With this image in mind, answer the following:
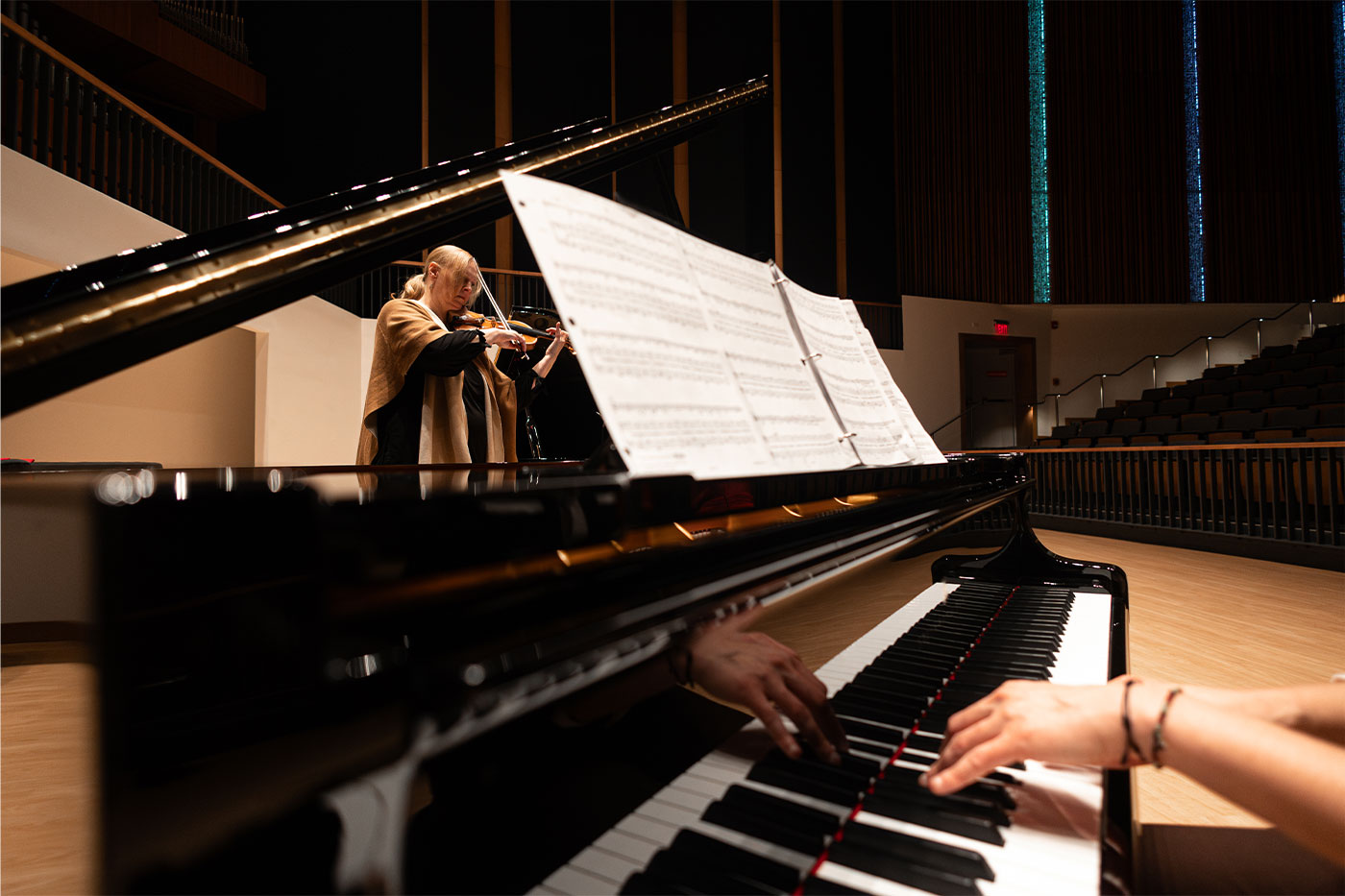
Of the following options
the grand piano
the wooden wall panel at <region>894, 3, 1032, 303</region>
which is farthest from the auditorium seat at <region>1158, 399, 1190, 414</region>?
the grand piano

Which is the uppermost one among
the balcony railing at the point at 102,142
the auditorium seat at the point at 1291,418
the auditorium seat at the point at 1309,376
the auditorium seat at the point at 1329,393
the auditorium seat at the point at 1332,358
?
the balcony railing at the point at 102,142

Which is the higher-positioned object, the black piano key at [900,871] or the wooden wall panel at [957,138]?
the wooden wall panel at [957,138]

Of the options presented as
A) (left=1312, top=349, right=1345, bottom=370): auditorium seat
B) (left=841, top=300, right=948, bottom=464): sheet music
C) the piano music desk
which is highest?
(left=1312, top=349, right=1345, bottom=370): auditorium seat

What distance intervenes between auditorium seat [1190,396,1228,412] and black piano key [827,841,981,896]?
31.7 ft

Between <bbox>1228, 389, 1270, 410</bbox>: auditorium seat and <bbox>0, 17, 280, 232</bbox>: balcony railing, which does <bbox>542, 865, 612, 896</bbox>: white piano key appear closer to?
<bbox>0, 17, 280, 232</bbox>: balcony railing

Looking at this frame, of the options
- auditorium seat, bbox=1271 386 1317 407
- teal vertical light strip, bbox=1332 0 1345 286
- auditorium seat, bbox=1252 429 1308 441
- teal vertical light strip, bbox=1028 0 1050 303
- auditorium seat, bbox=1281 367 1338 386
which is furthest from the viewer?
teal vertical light strip, bbox=1028 0 1050 303

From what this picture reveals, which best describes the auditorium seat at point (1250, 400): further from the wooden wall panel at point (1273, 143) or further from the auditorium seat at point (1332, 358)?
the wooden wall panel at point (1273, 143)

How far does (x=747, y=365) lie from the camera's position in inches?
36.6

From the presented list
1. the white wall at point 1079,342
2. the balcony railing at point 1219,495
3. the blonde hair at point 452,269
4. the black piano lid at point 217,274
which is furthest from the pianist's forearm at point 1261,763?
the white wall at point 1079,342

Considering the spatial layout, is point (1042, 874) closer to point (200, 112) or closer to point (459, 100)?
point (459, 100)

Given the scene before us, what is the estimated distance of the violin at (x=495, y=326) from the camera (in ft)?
8.88

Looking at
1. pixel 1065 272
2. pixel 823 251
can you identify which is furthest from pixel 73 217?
pixel 1065 272

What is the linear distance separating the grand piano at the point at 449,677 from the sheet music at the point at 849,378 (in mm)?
247

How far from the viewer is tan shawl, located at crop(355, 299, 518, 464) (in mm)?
2162
